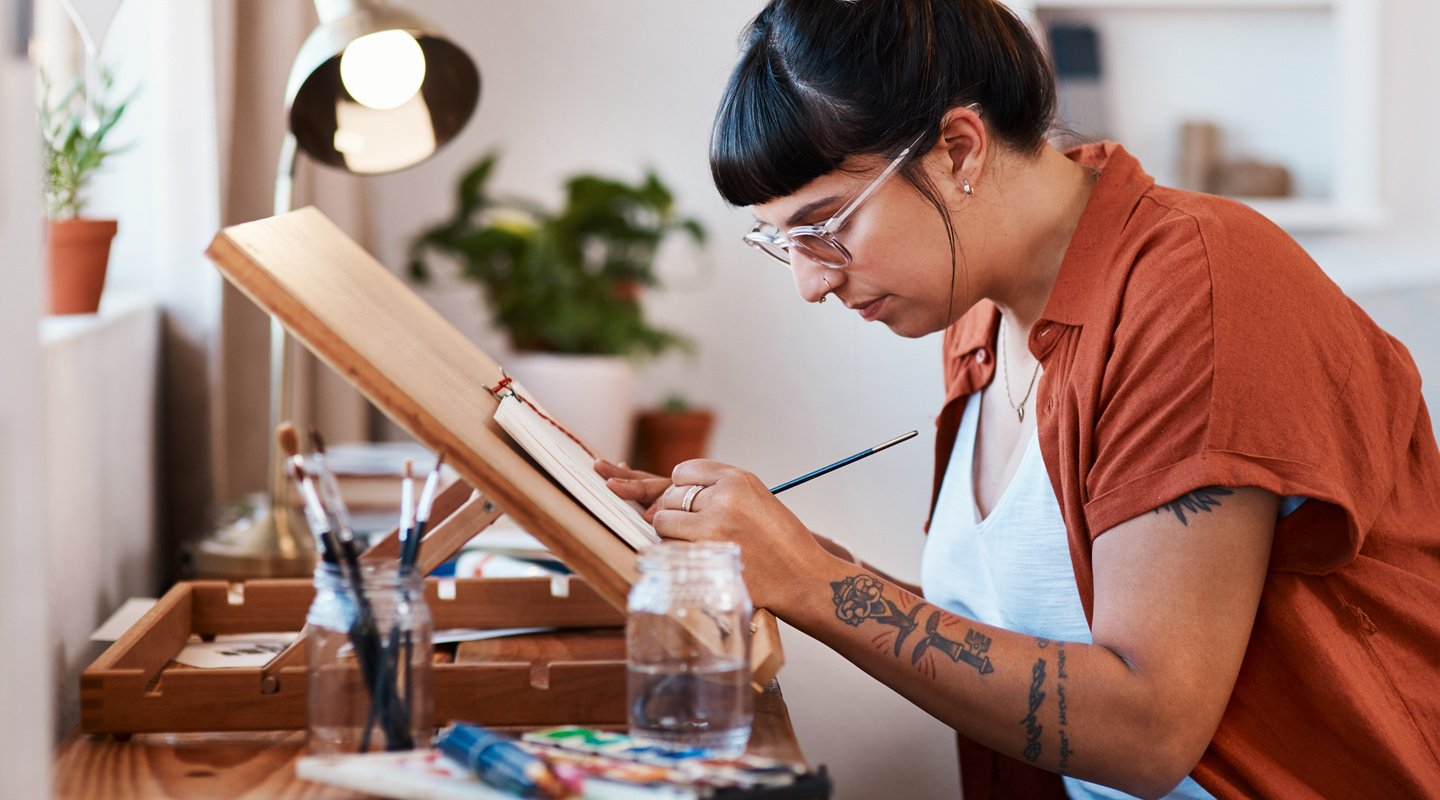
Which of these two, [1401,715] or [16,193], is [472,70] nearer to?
[16,193]

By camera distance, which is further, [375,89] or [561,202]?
[561,202]

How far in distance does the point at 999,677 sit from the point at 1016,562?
0.96 ft

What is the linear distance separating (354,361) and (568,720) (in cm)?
31

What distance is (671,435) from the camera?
9.65ft

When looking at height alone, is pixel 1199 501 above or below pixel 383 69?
below

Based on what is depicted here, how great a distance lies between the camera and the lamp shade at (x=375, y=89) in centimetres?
140

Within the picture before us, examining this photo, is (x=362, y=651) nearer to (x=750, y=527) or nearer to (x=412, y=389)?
(x=412, y=389)

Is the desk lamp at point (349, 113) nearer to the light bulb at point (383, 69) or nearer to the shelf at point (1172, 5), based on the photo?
the light bulb at point (383, 69)

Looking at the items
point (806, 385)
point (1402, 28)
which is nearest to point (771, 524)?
point (806, 385)

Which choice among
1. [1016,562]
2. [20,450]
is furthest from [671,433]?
[20,450]

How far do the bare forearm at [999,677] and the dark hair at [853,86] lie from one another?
0.37 metres

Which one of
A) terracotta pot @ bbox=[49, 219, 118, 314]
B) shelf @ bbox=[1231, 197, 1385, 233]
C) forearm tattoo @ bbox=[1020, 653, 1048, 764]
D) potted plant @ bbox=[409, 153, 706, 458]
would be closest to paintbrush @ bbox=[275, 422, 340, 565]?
forearm tattoo @ bbox=[1020, 653, 1048, 764]

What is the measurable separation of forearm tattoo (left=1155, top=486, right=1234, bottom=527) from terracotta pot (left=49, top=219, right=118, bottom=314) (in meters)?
1.19

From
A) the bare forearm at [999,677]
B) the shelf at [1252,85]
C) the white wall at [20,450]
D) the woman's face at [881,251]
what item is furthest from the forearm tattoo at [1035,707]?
Result: the shelf at [1252,85]
